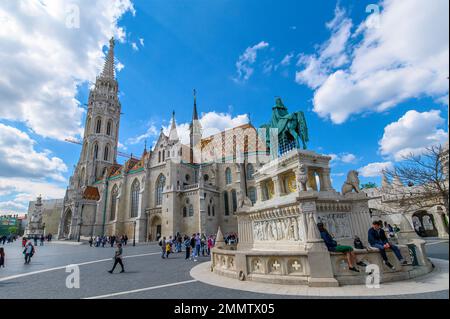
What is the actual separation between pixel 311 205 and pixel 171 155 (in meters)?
29.8

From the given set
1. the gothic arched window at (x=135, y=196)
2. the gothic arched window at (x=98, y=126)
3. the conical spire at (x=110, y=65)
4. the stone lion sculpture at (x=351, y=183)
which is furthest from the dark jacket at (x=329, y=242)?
the conical spire at (x=110, y=65)

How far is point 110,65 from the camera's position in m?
64.1

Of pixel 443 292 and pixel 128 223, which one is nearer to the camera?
pixel 443 292

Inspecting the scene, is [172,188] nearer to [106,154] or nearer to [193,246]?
[193,246]

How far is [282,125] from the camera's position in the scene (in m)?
11.6

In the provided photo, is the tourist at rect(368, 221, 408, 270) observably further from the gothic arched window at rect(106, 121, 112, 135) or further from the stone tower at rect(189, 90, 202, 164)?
the gothic arched window at rect(106, 121, 112, 135)

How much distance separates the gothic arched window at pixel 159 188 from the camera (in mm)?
36547

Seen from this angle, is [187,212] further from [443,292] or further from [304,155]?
[443,292]

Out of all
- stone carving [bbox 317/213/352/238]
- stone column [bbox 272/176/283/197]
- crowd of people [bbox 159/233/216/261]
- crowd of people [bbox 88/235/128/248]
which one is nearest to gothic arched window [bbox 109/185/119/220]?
crowd of people [bbox 88/235/128/248]

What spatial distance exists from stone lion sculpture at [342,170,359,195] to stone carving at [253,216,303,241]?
8.65ft

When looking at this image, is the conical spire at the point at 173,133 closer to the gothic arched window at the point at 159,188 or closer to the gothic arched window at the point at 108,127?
the gothic arched window at the point at 159,188

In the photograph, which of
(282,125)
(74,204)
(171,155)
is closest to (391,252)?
(282,125)

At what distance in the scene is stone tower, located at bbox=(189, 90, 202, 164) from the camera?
1630 inches
